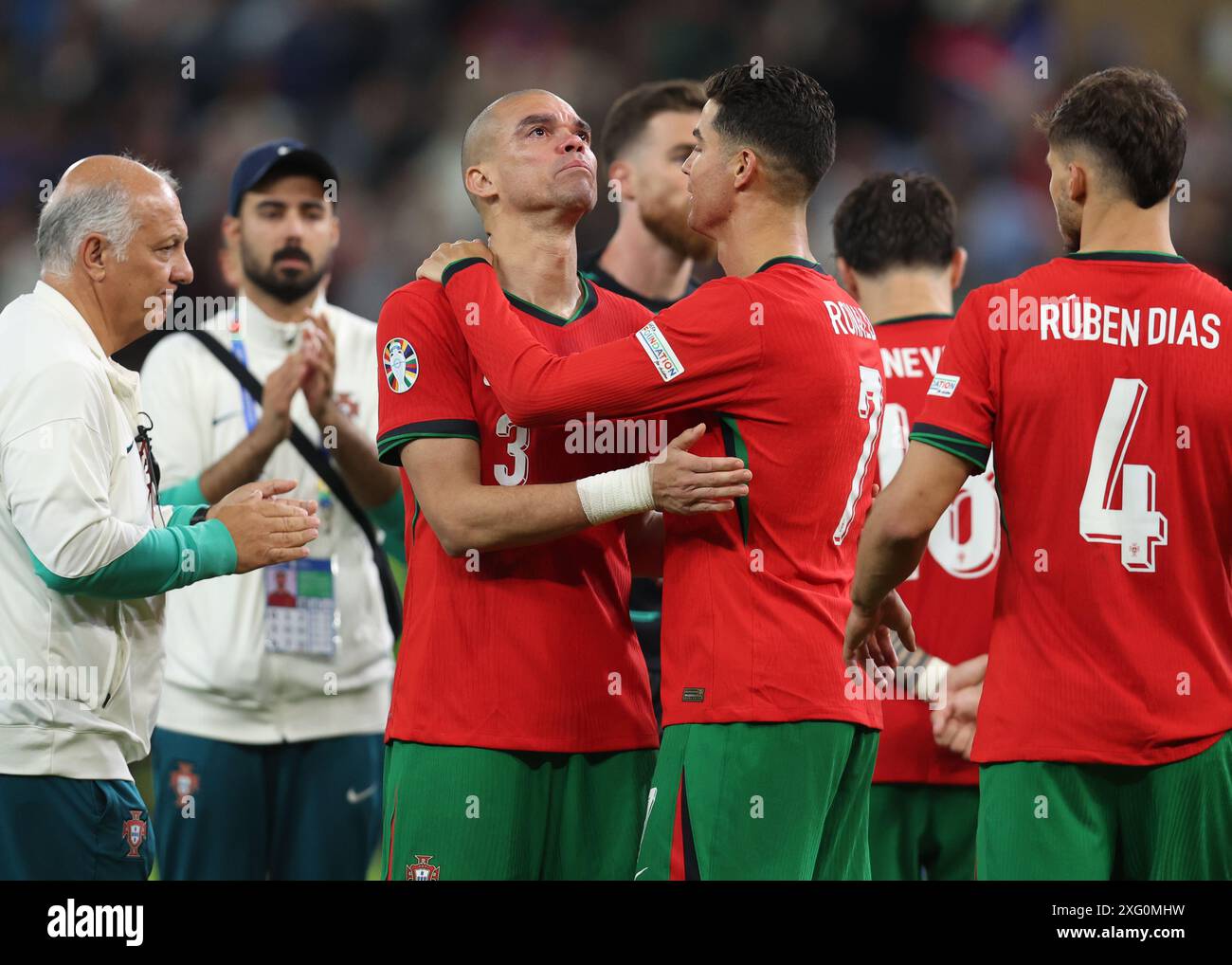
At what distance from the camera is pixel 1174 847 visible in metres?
3.22

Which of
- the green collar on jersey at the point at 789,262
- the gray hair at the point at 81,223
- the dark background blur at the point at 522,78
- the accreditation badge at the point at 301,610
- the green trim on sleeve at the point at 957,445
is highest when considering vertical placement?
the dark background blur at the point at 522,78

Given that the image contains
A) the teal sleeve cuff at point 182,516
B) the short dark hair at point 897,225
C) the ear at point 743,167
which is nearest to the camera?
the ear at point 743,167

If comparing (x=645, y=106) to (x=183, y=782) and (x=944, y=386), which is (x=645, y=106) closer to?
(x=944, y=386)

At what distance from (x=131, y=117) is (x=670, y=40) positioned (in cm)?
412

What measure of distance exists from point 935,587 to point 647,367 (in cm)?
170

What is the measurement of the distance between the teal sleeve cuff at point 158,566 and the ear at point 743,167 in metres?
1.54

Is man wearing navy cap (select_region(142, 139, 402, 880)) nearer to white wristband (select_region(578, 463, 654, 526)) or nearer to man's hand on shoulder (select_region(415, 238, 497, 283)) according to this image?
man's hand on shoulder (select_region(415, 238, 497, 283))

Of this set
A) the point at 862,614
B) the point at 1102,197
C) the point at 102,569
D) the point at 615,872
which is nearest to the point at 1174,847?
the point at 862,614

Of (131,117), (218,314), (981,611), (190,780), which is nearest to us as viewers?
(981,611)

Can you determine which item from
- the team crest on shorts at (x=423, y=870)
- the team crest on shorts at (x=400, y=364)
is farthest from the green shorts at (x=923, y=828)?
the team crest on shorts at (x=400, y=364)

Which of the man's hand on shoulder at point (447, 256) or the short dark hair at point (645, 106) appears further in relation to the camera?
the short dark hair at point (645, 106)

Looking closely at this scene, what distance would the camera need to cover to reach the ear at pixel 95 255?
3713mm

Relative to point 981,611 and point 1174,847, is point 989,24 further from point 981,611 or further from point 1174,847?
point 1174,847

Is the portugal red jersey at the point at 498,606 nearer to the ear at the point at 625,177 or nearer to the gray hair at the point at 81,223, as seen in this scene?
the gray hair at the point at 81,223
